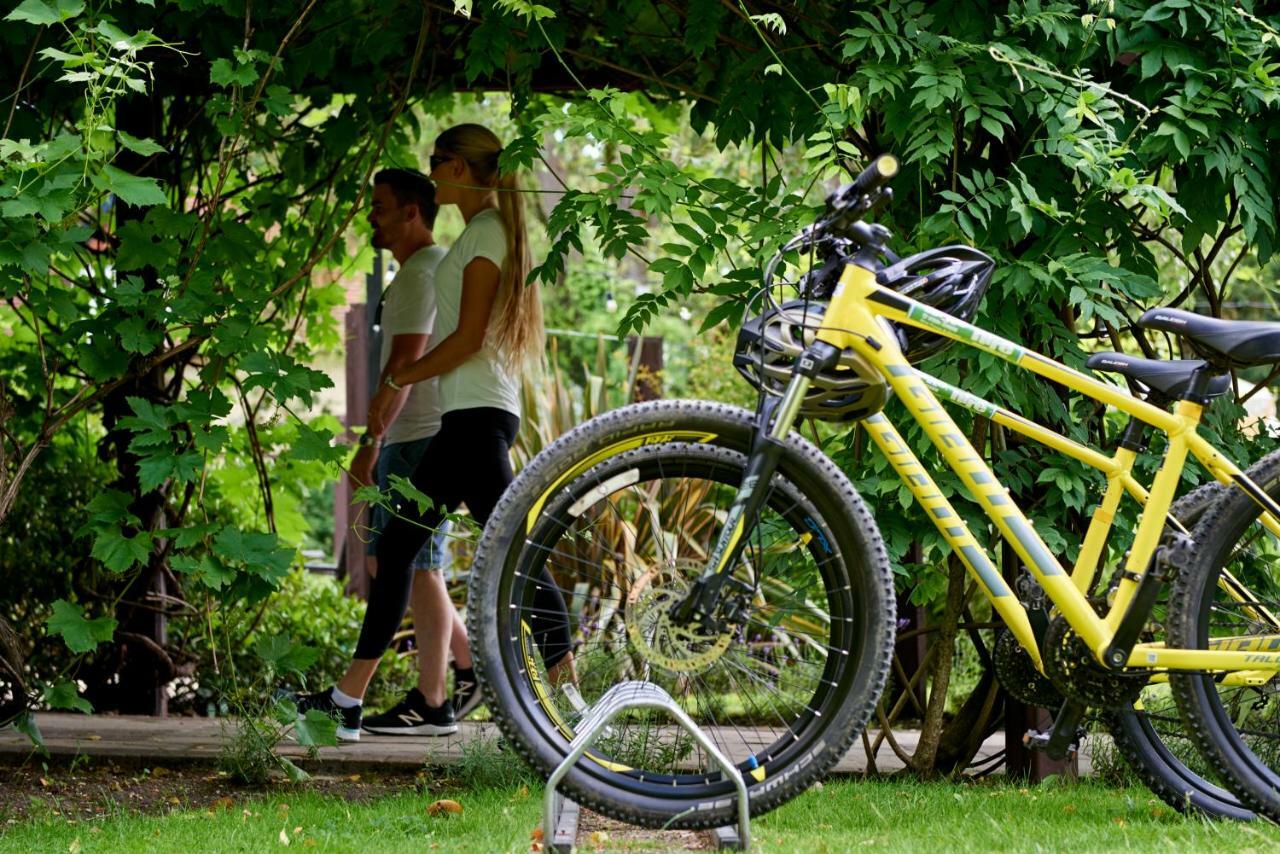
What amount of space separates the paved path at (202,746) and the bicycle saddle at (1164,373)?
4.97 ft

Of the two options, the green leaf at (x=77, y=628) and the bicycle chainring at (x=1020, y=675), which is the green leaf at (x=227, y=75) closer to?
the green leaf at (x=77, y=628)

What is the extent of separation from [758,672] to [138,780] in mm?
2000

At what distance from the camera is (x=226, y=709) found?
440cm

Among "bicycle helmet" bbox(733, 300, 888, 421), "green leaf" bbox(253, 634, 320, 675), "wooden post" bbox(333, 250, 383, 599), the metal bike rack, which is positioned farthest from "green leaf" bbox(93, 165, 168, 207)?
"wooden post" bbox(333, 250, 383, 599)

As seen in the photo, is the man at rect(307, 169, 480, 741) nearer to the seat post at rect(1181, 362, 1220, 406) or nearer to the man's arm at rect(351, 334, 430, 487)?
the man's arm at rect(351, 334, 430, 487)

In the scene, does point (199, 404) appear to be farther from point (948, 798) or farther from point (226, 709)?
point (948, 798)

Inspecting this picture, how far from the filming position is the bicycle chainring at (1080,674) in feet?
10.0

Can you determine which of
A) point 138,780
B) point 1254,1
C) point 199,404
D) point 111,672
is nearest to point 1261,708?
point 1254,1

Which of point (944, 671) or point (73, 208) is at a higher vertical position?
point (73, 208)

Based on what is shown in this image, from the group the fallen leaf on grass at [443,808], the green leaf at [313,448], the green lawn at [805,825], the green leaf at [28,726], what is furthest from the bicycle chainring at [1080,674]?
the green leaf at [28,726]

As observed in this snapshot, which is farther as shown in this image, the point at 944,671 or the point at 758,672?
the point at 944,671

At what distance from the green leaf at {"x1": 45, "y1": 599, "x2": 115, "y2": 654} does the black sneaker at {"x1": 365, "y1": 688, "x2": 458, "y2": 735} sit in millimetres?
1332

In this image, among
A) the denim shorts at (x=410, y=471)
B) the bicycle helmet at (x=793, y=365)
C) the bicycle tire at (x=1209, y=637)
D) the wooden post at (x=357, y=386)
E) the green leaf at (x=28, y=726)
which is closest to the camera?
the bicycle helmet at (x=793, y=365)

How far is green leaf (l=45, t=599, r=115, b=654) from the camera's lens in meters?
3.75
